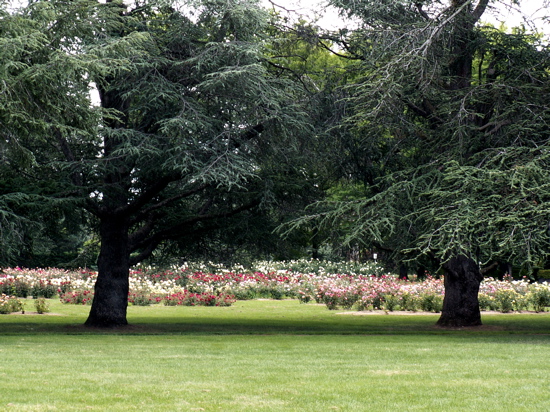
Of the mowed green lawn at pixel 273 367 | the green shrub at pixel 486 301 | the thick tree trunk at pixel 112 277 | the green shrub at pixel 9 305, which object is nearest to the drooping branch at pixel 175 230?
the thick tree trunk at pixel 112 277

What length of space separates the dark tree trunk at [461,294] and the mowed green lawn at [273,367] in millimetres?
438

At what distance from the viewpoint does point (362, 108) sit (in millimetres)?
15062

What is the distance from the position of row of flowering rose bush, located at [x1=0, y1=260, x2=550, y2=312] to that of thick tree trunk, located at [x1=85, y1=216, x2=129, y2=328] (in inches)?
284

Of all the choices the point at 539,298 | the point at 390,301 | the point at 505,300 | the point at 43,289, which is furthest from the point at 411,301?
the point at 43,289

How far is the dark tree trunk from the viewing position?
666 inches

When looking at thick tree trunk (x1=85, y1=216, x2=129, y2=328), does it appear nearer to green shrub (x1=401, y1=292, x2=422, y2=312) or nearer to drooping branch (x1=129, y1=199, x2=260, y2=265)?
drooping branch (x1=129, y1=199, x2=260, y2=265)

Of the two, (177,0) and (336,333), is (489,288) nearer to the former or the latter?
(336,333)

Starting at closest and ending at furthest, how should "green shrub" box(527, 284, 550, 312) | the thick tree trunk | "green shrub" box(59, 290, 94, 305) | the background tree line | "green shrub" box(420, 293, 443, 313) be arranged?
the background tree line
the thick tree trunk
"green shrub" box(420, 293, 443, 313)
"green shrub" box(527, 284, 550, 312)
"green shrub" box(59, 290, 94, 305)

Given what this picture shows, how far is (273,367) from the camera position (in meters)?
9.38

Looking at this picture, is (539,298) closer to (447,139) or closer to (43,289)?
(447,139)

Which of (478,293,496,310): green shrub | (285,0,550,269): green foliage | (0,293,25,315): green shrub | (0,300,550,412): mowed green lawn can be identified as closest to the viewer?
(0,300,550,412): mowed green lawn

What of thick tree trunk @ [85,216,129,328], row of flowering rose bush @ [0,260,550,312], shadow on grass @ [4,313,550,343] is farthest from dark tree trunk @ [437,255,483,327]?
thick tree trunk @ [85,216,129,328]

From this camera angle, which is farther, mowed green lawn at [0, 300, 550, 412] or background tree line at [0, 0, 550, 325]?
background tree line at [0, 0, 550, 325]

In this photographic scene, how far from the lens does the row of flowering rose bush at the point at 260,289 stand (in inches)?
887
